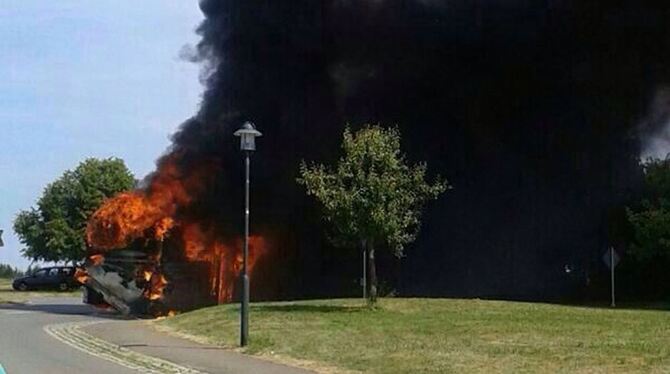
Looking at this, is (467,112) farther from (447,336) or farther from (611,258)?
(447,336)

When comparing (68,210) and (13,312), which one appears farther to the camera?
(68,210)

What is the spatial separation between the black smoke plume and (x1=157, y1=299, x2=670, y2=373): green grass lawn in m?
13.7

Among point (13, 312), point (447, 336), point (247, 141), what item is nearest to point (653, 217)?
point (447, 336)

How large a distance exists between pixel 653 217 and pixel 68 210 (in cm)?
4867

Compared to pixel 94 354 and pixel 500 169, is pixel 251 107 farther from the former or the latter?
pixel 94 354

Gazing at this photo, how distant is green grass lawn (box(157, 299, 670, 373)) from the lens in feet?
62.2

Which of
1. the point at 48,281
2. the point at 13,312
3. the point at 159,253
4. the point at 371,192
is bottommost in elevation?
the point at 13,312

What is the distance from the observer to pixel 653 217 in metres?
42.3

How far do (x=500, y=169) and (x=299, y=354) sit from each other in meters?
27.9

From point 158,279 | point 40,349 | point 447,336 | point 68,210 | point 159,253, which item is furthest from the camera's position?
point 68,210

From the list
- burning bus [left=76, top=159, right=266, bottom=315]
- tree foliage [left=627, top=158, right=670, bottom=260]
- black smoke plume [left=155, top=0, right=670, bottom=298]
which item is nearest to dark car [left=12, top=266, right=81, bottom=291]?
black smoke plume [left=155, top=0, right=670, bottom=298]

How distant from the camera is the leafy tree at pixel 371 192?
102 feet

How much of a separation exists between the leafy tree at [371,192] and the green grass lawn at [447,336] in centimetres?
222

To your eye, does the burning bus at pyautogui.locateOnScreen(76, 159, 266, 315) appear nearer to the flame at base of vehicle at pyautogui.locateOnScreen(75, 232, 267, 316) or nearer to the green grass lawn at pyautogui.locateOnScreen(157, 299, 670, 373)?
the flame at base of vehicle at pyautogui.locateOnScreen(75, 232, 267, 316)
